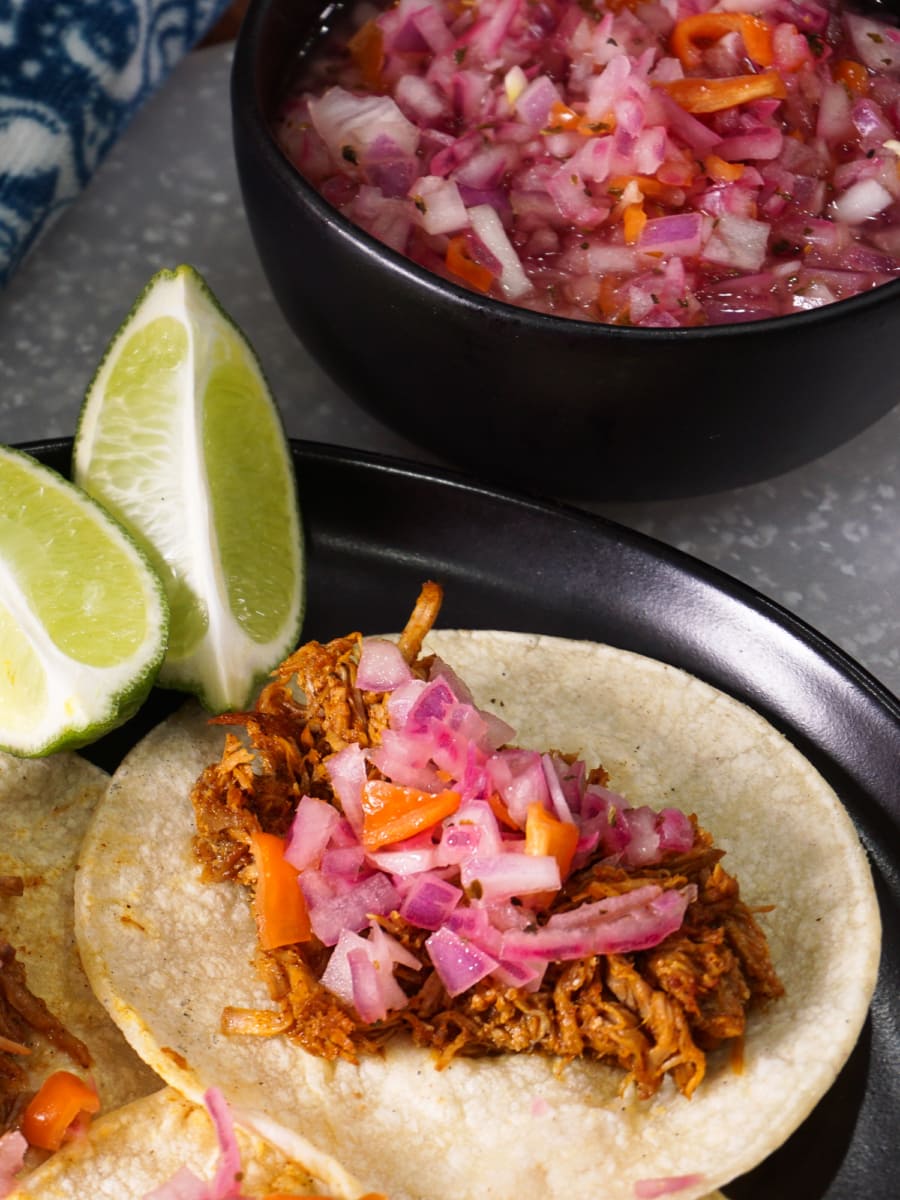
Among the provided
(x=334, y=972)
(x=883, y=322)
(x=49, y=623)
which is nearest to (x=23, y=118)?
(x=49, y=623)

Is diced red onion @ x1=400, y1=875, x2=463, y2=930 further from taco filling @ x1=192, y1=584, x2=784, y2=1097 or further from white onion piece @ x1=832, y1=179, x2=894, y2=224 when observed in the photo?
white onion piece @ x1=832, y1=179, x2=894, y2=224

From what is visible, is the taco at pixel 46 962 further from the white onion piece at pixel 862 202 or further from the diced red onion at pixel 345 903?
the white onion piece at pixel 862 202

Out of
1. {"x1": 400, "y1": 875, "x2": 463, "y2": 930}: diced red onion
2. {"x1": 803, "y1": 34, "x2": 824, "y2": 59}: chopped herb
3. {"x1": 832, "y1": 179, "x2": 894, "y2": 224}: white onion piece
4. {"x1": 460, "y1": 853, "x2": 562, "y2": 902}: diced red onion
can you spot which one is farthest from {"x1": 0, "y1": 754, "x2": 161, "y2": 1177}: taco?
{"x1": 803, "y1": 34, "x2": 824, "y2": 59}: chopped herb

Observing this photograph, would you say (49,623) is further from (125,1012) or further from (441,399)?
(441,399)

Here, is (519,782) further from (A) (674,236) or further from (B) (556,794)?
(A) (674,236)

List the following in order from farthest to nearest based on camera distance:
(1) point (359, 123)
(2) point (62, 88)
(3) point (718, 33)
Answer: (2) point (62, 88) → (3) point (718, 33) → (1) point (359, 123)

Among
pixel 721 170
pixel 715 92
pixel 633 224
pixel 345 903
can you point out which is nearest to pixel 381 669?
pixel 345 903

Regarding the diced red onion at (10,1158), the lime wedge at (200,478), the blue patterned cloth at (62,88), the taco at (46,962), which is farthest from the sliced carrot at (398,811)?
the blue patterned cloth at (62,88)
